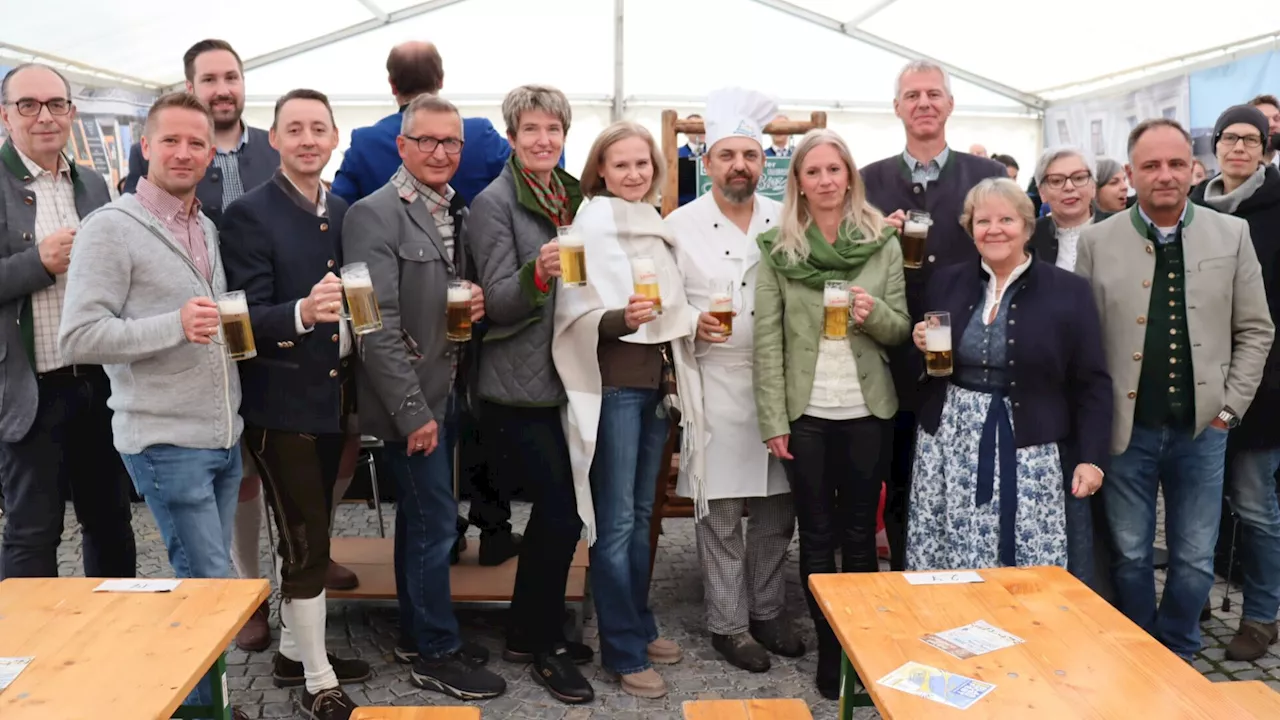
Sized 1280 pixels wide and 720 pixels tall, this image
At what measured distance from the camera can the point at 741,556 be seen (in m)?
3.70

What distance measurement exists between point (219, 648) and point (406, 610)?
4.88 ft

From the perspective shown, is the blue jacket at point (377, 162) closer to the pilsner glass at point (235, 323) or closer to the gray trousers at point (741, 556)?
the pilsner glass at point (235, 323)

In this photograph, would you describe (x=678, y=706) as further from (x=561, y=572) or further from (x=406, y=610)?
(x=406, y=610)

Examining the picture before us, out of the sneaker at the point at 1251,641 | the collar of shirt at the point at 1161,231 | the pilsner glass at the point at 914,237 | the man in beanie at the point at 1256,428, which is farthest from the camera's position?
the sneaker at the point at 1251,641

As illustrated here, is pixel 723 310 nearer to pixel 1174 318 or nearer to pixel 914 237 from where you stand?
pixel 914 237

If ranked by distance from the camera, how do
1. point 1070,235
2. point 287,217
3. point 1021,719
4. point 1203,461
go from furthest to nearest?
point 1070,235 < point 1203,461 < point 287,217 < point 1021,719

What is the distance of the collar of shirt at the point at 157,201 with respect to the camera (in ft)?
8.71

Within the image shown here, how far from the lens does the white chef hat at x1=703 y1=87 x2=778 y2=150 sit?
3.41 meters

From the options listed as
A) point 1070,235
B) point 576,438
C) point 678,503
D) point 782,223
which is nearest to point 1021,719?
point 576,438

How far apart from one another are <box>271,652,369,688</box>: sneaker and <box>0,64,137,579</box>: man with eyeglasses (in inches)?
30.2

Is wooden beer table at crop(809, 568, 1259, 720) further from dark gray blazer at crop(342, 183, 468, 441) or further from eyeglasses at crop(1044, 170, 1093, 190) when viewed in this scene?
eyeglasses at crop(1044, 170, 1093, 190)

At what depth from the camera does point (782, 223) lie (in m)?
3.40

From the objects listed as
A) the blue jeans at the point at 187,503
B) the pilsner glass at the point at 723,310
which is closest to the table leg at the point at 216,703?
the blue jeans at the point at 187,503

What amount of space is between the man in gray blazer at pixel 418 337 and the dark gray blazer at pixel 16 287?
2.96 feet
